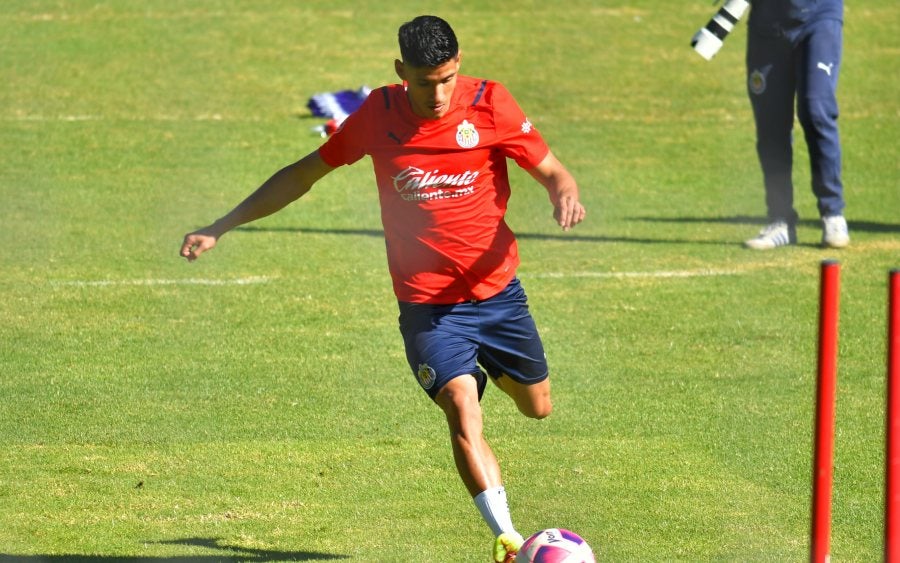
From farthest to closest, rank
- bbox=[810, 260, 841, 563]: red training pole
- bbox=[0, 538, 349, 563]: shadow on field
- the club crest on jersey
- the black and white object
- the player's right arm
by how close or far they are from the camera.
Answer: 1. the black and white object
2. the player's right arm
3. the club crest on jersey
4. bbox=[0, 538, 349, 563]: shadow on field
5. bbox=[810, 260, 841, 563]: red training pole

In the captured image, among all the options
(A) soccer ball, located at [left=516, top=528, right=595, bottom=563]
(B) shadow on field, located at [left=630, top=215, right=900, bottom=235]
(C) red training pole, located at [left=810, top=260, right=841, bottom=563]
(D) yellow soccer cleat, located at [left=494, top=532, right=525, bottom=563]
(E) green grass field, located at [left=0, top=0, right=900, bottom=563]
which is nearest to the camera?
(C) red training pole, located at [left=810, top=260, right=841, bottom=563]

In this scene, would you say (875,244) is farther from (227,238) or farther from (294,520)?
(294,520)

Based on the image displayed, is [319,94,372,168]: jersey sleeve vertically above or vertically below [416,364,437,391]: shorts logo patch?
above

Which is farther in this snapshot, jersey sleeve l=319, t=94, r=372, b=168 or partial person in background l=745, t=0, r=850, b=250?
partial person in background l=745, t=0, r=850, b=250

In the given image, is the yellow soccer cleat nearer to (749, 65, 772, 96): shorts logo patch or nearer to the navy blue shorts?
the navy blue shorts

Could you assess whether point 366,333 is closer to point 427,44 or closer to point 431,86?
point 431,86

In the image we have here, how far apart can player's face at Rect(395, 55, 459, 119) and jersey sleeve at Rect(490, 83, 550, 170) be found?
0.75 ft

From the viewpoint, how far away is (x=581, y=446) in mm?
7980

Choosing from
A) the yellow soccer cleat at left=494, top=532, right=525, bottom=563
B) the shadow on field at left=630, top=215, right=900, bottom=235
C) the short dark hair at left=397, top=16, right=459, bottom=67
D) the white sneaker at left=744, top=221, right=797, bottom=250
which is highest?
the short dark hair at left=397, top=16, right=459, bottom=67

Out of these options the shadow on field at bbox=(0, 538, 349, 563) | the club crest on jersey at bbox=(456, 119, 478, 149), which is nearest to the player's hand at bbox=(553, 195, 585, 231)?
the club crest on jersey at bbox=(456, 119, 478, 149)

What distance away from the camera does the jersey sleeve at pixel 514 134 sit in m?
6.66

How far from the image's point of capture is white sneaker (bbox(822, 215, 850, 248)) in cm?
1262

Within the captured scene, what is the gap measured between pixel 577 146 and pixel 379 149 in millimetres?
10734

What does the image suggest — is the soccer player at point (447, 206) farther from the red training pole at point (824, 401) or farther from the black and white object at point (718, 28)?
the black and white object at point (718, 28)
